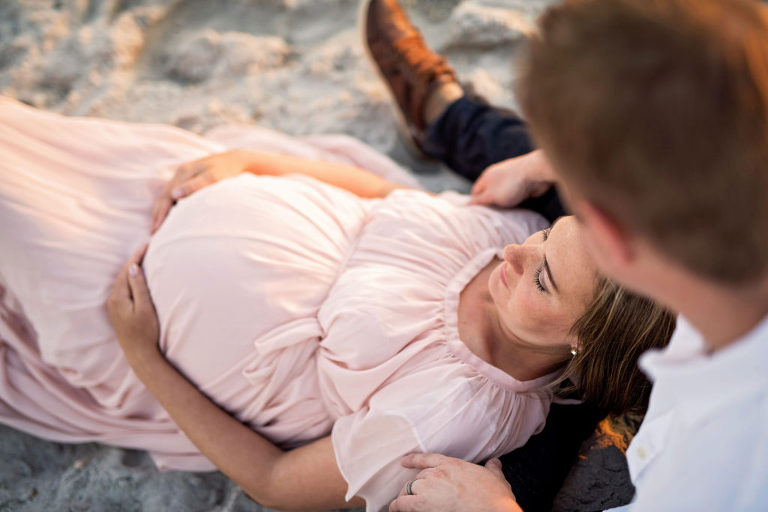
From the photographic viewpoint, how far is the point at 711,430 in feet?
2.67

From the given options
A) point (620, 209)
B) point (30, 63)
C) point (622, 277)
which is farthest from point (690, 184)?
point (30, 63)

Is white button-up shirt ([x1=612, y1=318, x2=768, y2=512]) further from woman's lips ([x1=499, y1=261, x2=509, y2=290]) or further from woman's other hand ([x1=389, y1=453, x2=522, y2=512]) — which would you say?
woman's lips ([x1=499, y1=261, x2=509, y2=290])

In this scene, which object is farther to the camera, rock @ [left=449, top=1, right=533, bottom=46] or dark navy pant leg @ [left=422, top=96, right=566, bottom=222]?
rock @ [left=449, top=1, right=533, bottom=46]

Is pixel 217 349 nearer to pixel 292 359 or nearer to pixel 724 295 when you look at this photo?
pixel 292 359

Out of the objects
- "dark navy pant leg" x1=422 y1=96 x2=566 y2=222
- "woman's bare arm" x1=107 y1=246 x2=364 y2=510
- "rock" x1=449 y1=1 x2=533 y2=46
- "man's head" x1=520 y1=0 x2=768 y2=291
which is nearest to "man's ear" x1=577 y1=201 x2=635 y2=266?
"man's head" x1=520 y1=0 x2=768 y2=291

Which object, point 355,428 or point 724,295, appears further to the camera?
point 355,428

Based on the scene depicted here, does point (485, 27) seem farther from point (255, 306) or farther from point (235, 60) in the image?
point (255, 306)

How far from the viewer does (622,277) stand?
73 cm

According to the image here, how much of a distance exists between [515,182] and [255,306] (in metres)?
0.88

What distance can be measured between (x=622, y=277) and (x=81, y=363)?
5.25ft

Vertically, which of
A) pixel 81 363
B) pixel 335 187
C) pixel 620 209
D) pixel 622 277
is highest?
pixel 620 209

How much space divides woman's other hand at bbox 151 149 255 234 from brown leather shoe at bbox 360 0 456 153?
0.86 m

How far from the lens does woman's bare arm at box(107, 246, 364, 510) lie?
1499 millimetres

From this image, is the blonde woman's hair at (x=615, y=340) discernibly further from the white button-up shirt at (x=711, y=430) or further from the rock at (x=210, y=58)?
the rock at (x=210, y=58)
